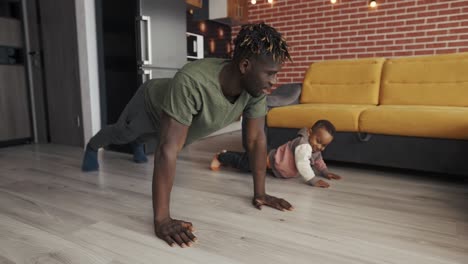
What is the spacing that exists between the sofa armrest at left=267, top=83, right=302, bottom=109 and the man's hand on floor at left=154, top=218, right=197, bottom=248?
1.53 metres

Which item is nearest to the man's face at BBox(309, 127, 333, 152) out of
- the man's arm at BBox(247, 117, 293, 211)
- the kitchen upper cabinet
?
the man's arm at BBox(247, 117, 293, 211)

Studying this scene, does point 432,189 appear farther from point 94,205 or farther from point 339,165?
point 94,205

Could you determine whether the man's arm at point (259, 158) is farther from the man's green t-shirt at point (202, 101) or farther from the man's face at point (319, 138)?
the man's face at point (319, 138)

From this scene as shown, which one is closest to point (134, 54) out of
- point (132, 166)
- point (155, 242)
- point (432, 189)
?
point (132, 166)

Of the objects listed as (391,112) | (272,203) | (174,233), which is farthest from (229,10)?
(174,233)

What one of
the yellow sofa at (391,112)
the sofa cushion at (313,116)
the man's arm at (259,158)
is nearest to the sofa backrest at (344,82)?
the yellow sofa at (391,112)

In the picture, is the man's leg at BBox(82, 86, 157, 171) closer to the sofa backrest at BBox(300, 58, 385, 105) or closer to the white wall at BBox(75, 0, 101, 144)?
the white wall at BBox(75, 0, 101, 144)

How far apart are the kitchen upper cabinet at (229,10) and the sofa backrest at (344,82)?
6.01 ft

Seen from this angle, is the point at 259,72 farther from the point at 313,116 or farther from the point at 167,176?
the point at 313,116

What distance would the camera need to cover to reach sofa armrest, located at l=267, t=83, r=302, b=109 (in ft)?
8.64

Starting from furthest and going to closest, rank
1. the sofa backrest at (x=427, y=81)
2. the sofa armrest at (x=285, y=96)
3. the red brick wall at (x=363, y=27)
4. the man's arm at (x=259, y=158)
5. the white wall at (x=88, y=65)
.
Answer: the red brick wall at (x=363, y=27) < the white wall at (x=88, y=65) < the sofa armrest at (x=285, y=96) < the sofa backrest at (x=427, y=81) < the man's arm at (x=259, y=158)

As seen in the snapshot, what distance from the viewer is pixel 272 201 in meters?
1.58

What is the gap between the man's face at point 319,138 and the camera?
1998 millimetres

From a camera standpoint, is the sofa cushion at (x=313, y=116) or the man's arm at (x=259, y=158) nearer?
the man's arm at (x=259, y=158)
